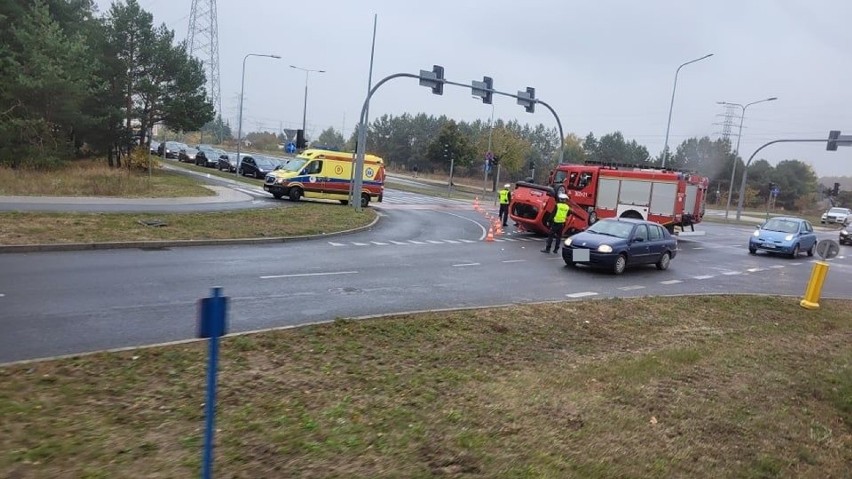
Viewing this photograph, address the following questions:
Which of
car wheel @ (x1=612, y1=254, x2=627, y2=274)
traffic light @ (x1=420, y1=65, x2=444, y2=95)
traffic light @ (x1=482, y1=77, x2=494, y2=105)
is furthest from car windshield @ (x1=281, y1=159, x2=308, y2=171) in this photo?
car wheel @ (x1=612, y1=254, x2=627, y2=274)

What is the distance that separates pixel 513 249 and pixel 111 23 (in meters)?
35.0

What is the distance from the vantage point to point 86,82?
1374 inches

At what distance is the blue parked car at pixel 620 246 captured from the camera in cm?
1584

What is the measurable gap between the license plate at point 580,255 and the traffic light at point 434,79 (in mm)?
13071

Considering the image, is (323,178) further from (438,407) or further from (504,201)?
(438,407)

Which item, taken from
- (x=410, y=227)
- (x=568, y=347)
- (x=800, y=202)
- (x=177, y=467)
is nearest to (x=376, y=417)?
(x=177, y=467)

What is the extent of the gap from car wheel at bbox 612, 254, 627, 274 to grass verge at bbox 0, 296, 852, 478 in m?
7.12

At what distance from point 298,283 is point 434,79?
17.7 meters

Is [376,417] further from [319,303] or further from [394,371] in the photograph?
[319,303]

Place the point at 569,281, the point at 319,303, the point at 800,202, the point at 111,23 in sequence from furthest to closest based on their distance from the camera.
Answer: the point at 800,202 → the point at 111,23 → the point at 569,281 → the point at 319,303

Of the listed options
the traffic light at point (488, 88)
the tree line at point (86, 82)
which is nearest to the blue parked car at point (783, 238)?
the traffic light at point (488, 88)

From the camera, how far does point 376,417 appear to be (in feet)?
16.6

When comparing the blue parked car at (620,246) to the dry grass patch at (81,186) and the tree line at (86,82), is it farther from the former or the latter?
the tree line at (86,82)

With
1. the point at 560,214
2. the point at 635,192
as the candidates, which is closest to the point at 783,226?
the point at 635,192
